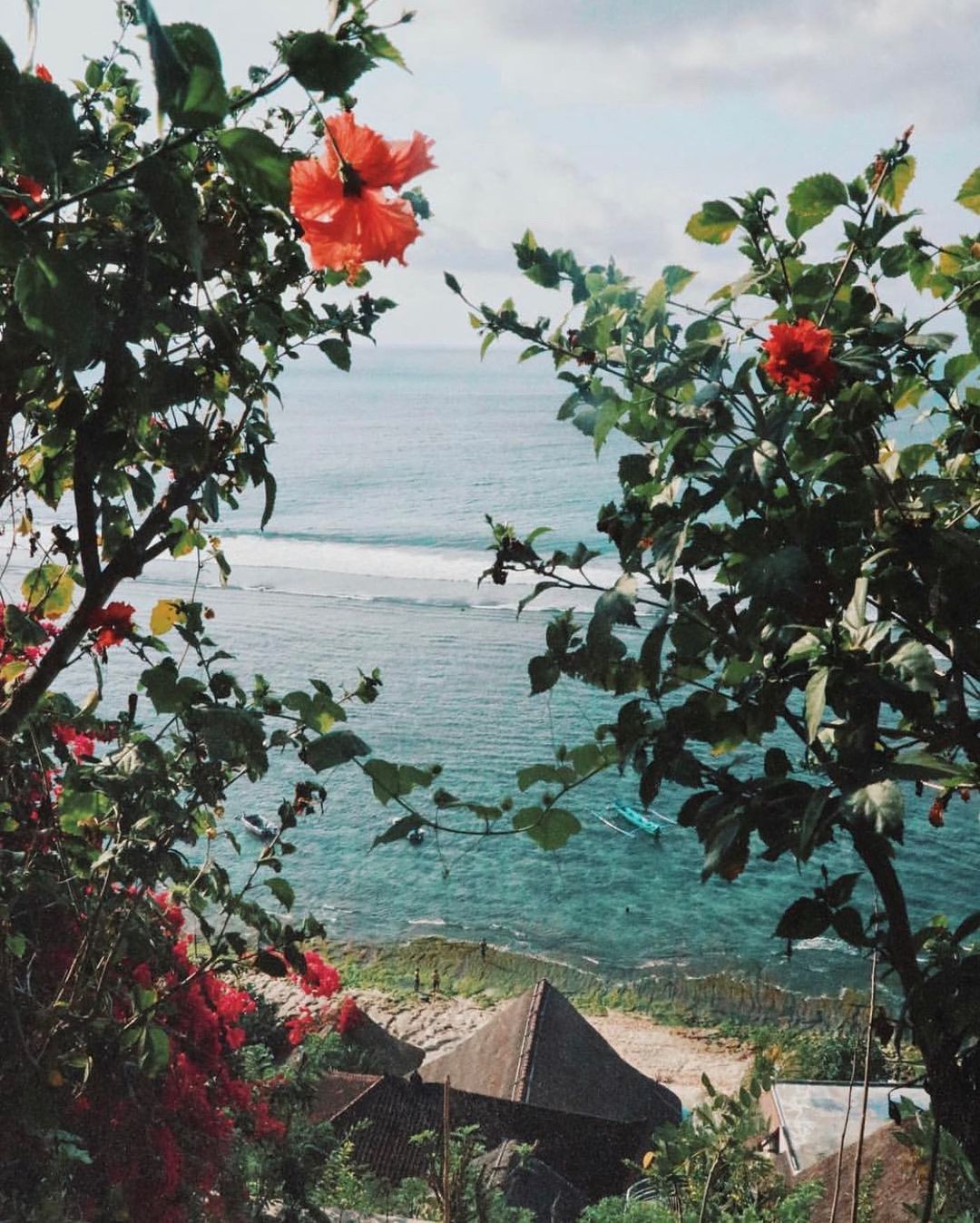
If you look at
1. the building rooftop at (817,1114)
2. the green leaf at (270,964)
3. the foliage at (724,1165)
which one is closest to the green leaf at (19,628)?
the green leaf at (270,964)

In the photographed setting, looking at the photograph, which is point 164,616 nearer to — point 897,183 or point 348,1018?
point 897,183

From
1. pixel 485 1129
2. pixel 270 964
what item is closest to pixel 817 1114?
pixel 485 1129

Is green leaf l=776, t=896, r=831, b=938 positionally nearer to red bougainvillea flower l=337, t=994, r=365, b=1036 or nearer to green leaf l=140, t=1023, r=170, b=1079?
green leaf l=140, t=1023, r=170, b=1079

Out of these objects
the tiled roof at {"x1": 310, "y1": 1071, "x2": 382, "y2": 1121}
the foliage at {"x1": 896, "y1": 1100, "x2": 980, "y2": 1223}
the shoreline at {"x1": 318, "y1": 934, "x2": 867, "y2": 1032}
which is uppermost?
the foliage at {"x1": 896, "y1": 1100, "x2": 980, "y2": 1223}

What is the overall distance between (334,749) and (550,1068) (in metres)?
10.2

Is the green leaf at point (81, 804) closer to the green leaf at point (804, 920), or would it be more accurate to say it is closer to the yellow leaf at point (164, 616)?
the yellow leaf at point (164, 616)

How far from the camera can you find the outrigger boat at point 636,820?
18.8 meters

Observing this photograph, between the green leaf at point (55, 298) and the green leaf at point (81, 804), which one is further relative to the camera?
the green leaf at point (81, 804)

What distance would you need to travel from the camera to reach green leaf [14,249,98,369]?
1.83 ft

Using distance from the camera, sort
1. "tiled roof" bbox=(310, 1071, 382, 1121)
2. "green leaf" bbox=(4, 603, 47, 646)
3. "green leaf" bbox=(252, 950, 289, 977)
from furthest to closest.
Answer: "tiled roof" bbox=(310, 1071, 382, 1121), "green leaf" bbox=(252, 950, 289, 977), "green leaf" bbox=(4, 603, 47, 646)

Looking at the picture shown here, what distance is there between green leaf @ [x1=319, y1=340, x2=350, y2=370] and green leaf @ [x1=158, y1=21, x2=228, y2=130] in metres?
0.99

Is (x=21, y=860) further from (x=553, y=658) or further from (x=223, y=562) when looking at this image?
(x=553, y=658)

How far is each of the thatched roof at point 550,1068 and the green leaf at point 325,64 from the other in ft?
33.7

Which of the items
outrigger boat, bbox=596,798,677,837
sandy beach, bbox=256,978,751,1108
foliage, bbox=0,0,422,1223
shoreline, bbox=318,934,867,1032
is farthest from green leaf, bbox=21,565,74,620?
outrigger boat, bbox=596,798,677,837
